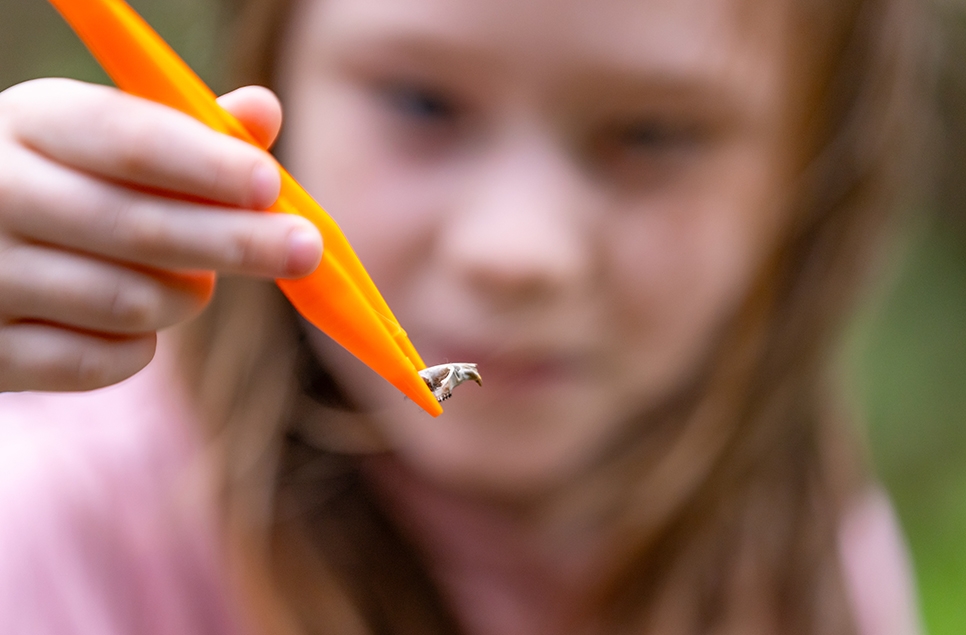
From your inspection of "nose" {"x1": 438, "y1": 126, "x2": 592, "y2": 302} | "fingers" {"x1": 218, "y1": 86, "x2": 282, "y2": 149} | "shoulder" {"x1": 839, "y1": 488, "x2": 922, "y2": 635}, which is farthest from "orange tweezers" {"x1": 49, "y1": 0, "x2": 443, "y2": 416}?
"shoulder" {"x1": 839, "y1": 488, "x2": 922, "y2": 635}

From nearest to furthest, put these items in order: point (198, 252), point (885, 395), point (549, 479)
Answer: point (198, 252)
point (549, 479)
point (885, 395)

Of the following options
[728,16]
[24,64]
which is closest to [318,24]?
[728,16]

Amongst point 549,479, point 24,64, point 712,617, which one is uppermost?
point 24,64

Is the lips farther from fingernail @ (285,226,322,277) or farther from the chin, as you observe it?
fingernail @ (285,226,322,277)

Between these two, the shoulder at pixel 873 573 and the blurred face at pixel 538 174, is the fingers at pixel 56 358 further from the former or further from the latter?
the shoulder at pixel 873 573

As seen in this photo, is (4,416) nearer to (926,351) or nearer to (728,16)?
(728,16)

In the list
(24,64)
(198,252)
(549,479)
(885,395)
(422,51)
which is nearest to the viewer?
(198,252)

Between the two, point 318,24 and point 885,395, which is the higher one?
point 318,24

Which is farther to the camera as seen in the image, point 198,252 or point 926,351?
point 926,351
